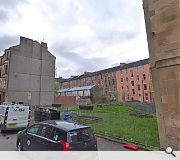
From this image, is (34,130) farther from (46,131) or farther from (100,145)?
(100,145)

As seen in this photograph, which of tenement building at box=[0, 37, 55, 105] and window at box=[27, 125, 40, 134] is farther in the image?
tenement building at box=[0, 37, 55, 105]

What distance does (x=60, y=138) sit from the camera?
20.9 ft

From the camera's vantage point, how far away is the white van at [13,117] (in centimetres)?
1266

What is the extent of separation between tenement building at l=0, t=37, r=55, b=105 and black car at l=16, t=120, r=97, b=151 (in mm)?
30107

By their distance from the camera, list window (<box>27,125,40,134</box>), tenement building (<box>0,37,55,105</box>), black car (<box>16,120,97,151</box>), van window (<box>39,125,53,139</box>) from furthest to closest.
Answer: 1. tenement building (<box>0,37,55,105</box>)
2. window (<box>27,125,40,134</box>)
3. van window (<box>39,125,53,139</box>)
4. black car (<box>16,120,97,151</box>)

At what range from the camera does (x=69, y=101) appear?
163ft

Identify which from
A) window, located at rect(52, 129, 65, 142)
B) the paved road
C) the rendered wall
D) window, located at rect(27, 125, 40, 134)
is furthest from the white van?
the rendered wall

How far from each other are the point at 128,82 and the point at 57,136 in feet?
196

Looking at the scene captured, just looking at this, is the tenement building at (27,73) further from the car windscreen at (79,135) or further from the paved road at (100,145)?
the car windscreen at (79,135)

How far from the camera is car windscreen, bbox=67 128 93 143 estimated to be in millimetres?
6360

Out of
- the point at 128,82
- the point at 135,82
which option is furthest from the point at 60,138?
the point at 128,82

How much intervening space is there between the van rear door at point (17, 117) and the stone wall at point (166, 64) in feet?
30.0

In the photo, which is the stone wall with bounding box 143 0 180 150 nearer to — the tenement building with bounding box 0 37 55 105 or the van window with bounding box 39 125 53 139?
the van window with bounding box 39 125 53 139

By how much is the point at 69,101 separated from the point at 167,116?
140 feet
